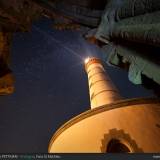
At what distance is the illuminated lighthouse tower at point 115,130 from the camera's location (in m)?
7.98

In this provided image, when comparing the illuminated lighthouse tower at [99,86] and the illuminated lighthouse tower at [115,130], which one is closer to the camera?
the illuminated lighthouse tower at [115,130]

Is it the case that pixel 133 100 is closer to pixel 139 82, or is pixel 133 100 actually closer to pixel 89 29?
pixel 89 29

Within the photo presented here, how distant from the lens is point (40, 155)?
3.52m

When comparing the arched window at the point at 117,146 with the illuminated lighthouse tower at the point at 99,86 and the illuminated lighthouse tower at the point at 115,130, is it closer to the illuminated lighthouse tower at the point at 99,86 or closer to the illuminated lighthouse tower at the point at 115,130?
the illuminated lighthouse tower at the point at 115,130

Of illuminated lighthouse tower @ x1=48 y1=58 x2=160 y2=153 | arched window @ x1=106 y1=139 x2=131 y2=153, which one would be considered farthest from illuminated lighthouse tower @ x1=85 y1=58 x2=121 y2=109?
arched window @ x1=106 y1=139 x2=131 y2=153

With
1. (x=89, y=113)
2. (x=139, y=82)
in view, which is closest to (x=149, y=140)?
(x=89, y=113)

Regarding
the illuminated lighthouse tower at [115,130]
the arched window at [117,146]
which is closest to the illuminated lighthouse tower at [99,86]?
the illuminated lighthouse tower at [115,130]

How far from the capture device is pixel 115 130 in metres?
8.30

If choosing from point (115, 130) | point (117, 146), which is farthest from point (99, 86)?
point (117, 146)

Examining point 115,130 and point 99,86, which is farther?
point 99,86

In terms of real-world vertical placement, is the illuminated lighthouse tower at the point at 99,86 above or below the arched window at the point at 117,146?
above

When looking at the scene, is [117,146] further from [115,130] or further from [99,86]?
[99,86]

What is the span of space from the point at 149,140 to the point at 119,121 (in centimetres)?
105

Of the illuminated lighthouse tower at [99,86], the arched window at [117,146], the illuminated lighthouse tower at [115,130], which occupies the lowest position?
the arched window at [117,146]
